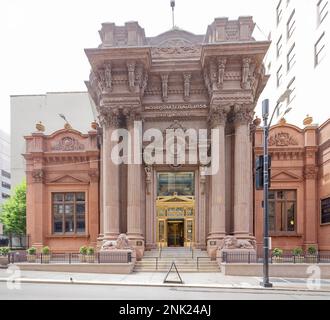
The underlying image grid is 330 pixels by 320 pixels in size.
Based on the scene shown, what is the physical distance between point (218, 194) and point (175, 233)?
6079 mm

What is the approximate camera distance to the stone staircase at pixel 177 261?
19578 millimetres

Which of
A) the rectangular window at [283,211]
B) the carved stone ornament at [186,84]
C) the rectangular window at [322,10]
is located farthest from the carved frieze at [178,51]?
the rectangular window at [322,10]

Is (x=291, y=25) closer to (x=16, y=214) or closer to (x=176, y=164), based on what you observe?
(x=176, y=164)

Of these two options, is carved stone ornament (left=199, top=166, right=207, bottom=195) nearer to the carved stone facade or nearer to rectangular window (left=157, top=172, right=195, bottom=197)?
the carved stone facade

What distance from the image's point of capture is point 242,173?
21375 millimetres

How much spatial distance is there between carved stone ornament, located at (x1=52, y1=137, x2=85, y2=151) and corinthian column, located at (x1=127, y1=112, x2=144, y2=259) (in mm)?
4950

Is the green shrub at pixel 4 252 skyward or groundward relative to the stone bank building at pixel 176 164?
groundward

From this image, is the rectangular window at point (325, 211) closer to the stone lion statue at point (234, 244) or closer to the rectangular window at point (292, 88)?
the stone lion statue at point (234, 244)

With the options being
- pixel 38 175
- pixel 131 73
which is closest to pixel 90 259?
pixel 38 175

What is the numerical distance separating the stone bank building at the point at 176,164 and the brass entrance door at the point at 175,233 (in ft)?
0.25

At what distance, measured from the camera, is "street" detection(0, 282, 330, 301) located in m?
11.8
